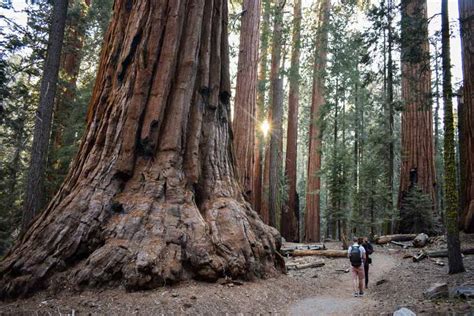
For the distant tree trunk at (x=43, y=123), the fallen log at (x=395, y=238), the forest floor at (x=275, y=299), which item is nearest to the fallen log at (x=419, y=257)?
the forest floor at (x=275, y=299)

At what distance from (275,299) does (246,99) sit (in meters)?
7.58

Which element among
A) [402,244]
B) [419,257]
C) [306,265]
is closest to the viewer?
[419,257]

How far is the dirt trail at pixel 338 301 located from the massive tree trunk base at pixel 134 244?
88 centimetres

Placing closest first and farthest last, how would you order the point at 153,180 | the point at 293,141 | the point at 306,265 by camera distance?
→ the point at 153,180
the point at 306,265
the point at 293,141

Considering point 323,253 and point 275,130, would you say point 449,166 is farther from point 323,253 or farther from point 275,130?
point 275,130

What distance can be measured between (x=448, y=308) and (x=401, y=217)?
948cm

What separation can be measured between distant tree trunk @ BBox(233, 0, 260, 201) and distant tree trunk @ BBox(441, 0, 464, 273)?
617 centimetres

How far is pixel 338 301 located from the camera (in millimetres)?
6418

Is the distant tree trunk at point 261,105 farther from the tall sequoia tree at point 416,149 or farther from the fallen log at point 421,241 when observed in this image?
the fallen log at point 421,241

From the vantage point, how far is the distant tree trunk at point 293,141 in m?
17.7

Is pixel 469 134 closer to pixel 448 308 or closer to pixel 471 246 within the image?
pixel 471 246

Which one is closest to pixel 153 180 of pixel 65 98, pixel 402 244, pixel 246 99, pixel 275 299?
pixel 275 299

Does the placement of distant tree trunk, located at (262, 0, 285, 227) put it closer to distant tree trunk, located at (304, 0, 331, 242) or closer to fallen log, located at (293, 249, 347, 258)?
distant tree trunk, located at (304, 0, 331, 242)

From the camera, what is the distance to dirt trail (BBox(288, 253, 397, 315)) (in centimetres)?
550
